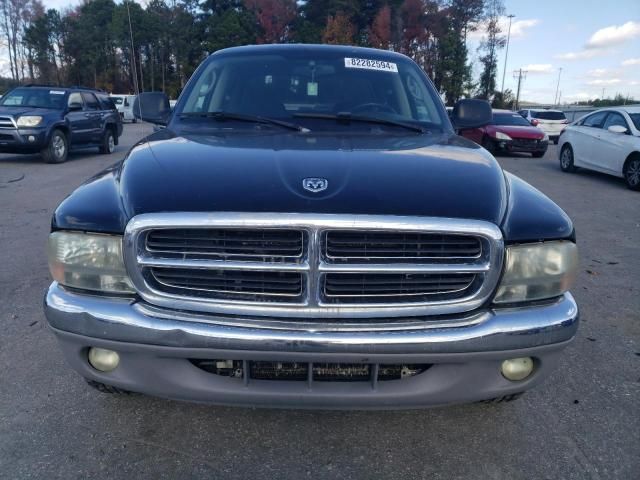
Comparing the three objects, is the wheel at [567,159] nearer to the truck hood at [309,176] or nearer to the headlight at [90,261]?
the truck hood at [309,176]

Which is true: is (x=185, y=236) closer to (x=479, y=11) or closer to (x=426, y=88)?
(x=426, y=88)

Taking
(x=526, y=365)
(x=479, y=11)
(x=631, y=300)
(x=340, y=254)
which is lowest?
(x=631, y=300)

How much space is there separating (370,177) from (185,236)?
0.76m

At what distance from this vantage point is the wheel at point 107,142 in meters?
14.5

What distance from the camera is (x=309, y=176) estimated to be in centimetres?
207

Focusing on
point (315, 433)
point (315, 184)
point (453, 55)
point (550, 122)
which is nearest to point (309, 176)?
point (315, 184)

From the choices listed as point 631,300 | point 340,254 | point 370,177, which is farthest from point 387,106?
point 631,300

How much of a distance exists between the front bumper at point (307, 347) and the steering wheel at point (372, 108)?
1.64 meters

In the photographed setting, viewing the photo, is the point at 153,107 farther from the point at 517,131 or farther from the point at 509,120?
the point at 509,120

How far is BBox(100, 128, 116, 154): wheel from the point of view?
47.6 ft

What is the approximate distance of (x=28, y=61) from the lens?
62406mm

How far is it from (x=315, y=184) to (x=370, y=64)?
6.02 feet

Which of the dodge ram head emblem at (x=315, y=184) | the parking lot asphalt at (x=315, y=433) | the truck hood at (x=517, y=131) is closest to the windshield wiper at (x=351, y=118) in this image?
the dodge ram head emblem at (x=315, y=184)

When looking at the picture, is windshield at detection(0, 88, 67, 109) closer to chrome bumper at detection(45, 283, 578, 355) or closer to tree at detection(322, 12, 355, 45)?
chrome bumper at detection(45, 283, 578, 355)
